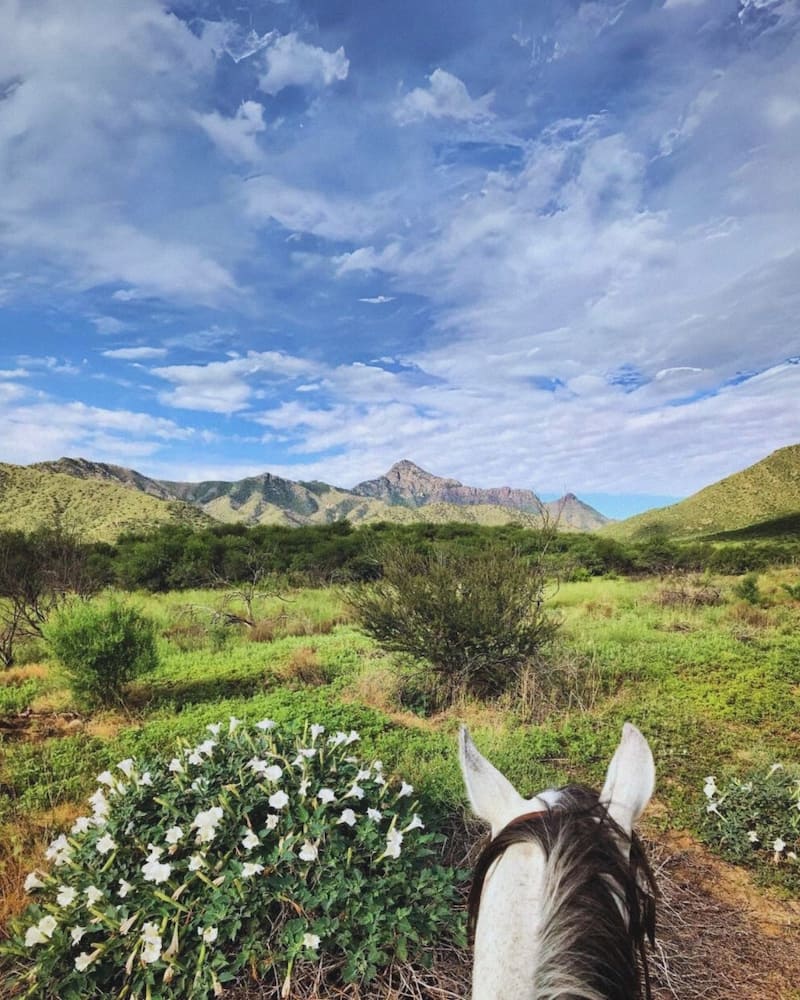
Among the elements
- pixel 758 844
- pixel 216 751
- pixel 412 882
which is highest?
pixel 216 751

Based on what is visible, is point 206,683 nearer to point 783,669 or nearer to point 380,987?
point 380,987

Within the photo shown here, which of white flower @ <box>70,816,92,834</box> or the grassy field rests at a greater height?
white flower @ <box>70,816,92,834</box>

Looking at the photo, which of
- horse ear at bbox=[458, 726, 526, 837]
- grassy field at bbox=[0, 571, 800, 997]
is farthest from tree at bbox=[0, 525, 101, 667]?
horse ear at bbox=[458, 726, 526, 837]

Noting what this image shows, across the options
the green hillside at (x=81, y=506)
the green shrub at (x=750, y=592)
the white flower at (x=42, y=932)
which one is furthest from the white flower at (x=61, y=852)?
the green hillside at (x=81, y=506)

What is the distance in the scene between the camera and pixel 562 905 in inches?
38.2

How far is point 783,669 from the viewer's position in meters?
8.06

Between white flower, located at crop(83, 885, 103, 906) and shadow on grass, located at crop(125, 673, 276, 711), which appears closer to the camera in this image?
white flower, located at crop(83, 885, 103, 906)

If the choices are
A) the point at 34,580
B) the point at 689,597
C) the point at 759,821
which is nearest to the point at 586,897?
the point at 759,821

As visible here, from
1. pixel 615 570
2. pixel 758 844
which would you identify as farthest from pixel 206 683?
pixel 615 570

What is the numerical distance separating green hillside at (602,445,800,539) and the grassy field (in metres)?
58.0

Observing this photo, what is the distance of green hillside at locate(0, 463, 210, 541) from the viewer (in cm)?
3994

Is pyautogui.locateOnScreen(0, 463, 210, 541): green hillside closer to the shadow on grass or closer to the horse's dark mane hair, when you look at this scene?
the shadow on grass

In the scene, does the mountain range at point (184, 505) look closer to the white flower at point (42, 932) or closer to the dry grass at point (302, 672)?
the dry grass at point (302, 672)

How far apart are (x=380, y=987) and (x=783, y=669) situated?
805 centimetres
